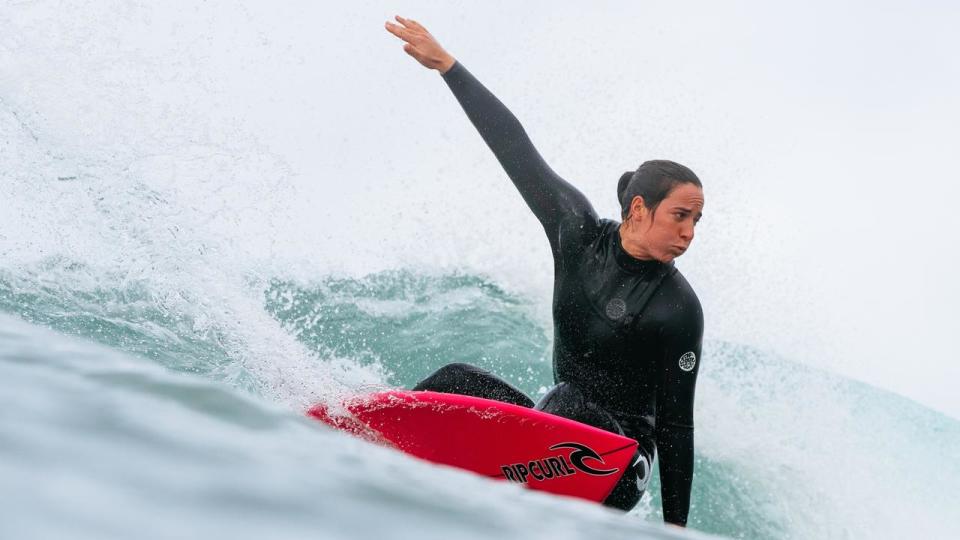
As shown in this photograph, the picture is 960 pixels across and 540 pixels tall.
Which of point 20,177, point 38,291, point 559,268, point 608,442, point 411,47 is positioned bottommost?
point 38,291

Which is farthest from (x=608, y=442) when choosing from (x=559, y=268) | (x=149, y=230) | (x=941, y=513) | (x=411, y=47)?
(x=941, y=513)

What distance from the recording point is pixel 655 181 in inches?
129

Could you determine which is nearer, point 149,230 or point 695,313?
point 695,313

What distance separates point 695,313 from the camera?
3287 mm

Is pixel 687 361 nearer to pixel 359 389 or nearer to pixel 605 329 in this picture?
pixel 605 329

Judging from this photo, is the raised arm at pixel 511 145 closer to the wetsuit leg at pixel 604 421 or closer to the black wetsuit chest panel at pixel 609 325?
the black wetsuit chest panel at pixel 609 325

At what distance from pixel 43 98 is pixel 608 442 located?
4.22 metres

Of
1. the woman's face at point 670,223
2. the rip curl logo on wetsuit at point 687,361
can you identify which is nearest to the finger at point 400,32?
the woman's face at point 670,223

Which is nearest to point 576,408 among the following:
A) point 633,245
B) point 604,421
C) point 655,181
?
point 604,421

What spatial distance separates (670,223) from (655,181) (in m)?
0.16

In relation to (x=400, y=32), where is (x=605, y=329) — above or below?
below

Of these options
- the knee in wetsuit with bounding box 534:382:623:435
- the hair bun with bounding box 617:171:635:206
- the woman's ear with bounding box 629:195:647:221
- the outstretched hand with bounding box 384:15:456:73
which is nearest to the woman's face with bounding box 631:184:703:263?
the woman's ear with bounding box 629:195:647:221

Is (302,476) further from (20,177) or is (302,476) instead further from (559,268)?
(20,177)

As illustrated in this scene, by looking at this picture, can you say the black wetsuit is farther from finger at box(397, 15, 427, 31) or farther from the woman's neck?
finger at box(397, 15, 427, 31)
